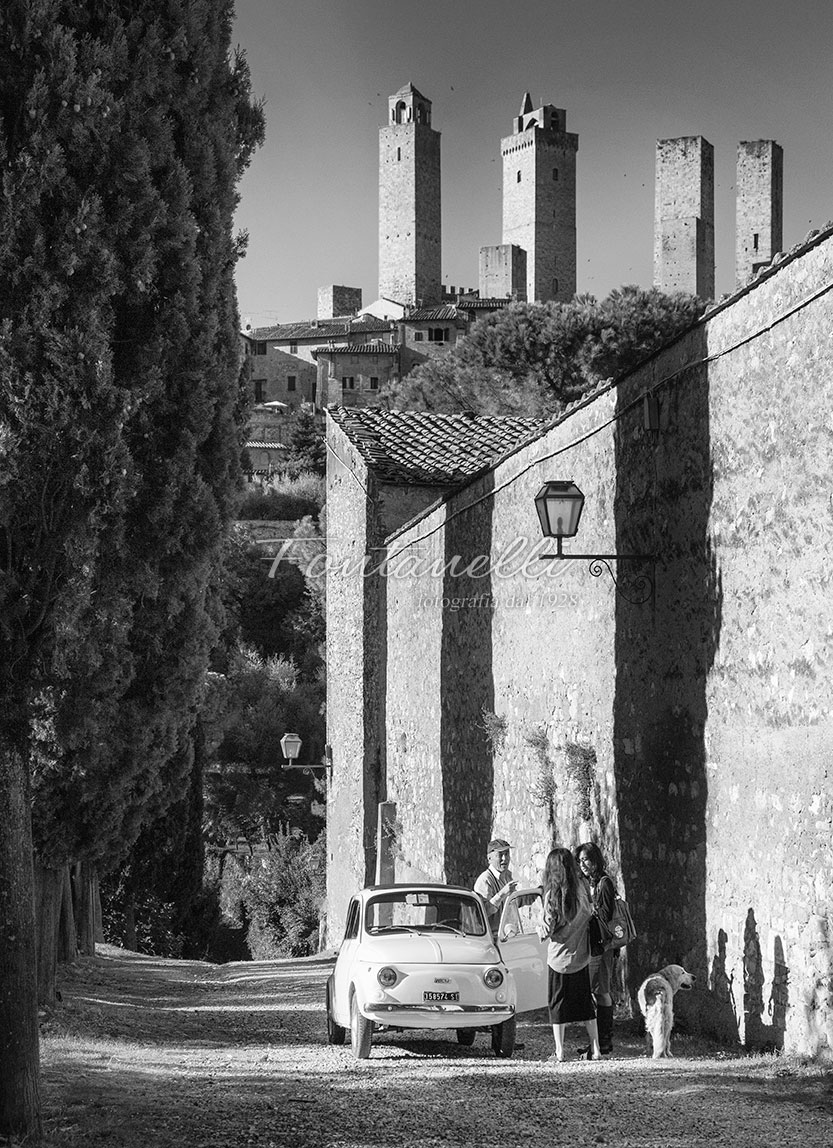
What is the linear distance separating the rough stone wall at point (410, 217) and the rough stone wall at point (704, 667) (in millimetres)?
88022

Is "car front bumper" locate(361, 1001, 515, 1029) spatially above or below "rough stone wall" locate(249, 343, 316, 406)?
below

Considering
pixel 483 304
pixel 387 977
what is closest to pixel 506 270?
pixel 483 304

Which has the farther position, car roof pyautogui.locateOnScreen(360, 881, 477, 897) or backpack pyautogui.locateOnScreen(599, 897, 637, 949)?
car roof pyautogui.locateOnScreen(360, 881, 477, 897)

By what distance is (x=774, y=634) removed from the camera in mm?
8227

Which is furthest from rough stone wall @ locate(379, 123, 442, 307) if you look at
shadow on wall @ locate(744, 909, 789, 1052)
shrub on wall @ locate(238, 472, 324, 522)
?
shadow on wall @ locate(744, 909, 789, 1052)

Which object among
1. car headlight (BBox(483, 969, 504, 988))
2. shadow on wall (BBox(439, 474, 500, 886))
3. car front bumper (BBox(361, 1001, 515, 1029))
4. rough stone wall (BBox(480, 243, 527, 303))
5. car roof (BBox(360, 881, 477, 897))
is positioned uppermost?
rough stone wall (BBox(480, 243, 527, 303))

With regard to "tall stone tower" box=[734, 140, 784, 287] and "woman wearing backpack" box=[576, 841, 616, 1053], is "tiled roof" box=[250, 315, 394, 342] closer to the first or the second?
"tall stone tower" box=[734, 140, 784, 287]

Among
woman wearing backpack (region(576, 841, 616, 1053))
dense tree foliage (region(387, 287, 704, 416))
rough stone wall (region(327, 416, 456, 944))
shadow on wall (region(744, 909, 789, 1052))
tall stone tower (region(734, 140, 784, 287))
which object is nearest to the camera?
shadow on wall (region(744, 909, 789, 1052))

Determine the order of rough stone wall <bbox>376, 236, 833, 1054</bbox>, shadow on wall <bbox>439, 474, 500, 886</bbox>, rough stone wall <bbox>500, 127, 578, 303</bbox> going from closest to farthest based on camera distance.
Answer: rough stone wall <bbox>376, 236, 833, 1054</bbox> < shadow on wall <bbox>439, 474, 500, 886</bbox> < rough stone wall <bbox>500, 127, 578, 303</bbox>

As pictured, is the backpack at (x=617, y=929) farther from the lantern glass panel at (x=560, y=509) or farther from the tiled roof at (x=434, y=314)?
the tiled roof at (x=434, y=314)

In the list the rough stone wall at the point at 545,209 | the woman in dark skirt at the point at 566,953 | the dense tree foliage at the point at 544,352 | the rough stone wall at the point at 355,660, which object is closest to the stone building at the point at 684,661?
the woman in dark skirt at the point at 566,953

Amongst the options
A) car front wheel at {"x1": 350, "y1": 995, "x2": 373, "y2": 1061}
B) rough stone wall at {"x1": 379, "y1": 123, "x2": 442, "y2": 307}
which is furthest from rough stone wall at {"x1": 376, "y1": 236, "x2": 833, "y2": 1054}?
rough stone wall at {"x1": 379, "y1": 123, "x2": 442, "y2": 307}

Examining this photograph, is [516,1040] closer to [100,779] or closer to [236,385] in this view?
[100,779]

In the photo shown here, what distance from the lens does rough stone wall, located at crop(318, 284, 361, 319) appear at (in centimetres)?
10825
